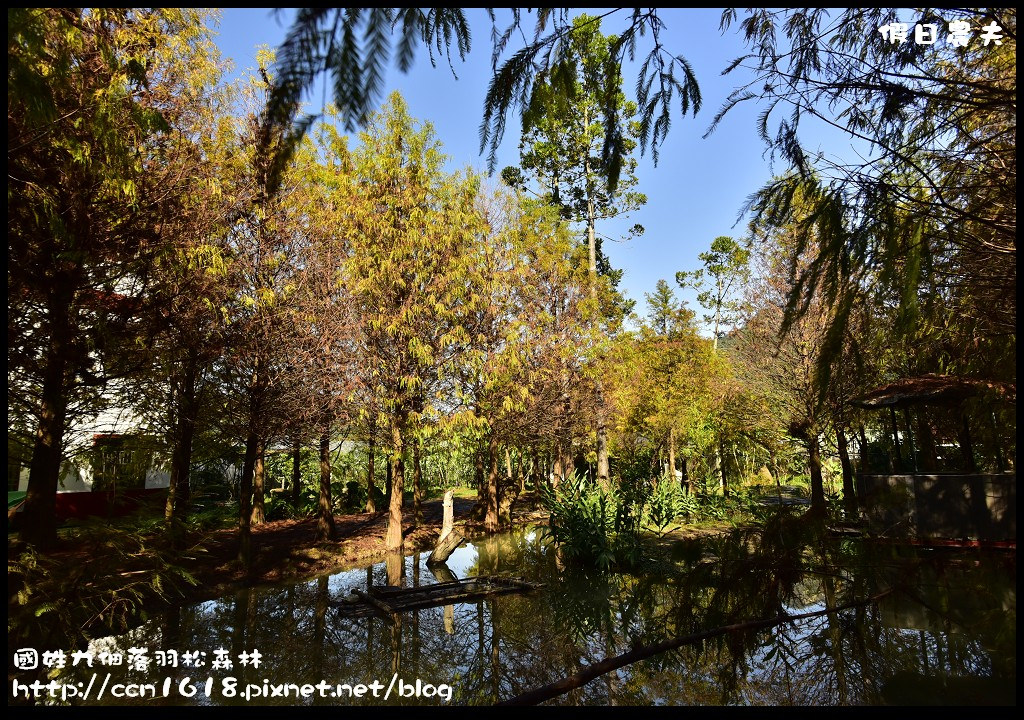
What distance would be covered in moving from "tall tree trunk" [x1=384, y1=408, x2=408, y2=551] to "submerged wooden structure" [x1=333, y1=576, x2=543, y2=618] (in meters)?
3.01

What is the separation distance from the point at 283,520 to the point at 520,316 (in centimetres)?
896

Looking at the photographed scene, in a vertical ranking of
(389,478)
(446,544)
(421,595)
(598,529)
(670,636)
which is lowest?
(421,595)

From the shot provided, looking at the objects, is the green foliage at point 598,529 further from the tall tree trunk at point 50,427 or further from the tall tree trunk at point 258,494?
the tall tree trunk at point 50,427

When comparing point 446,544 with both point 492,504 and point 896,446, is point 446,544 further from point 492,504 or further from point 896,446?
point 896,446

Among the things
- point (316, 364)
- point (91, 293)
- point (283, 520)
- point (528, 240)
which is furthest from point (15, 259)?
point (283, 520)

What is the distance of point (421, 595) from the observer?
28.7 ft

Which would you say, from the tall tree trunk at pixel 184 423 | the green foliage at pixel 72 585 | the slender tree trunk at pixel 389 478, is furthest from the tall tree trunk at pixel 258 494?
the green foliage at pixel 72 585

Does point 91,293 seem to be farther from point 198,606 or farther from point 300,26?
point 300,26

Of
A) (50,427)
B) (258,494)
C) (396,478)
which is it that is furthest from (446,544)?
(50,427)

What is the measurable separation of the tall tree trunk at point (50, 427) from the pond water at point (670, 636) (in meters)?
1.68

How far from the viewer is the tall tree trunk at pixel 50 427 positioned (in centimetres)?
691

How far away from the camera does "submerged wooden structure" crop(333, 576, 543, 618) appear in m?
8.03

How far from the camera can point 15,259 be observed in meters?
6.19

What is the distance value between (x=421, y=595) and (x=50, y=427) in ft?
17.1
